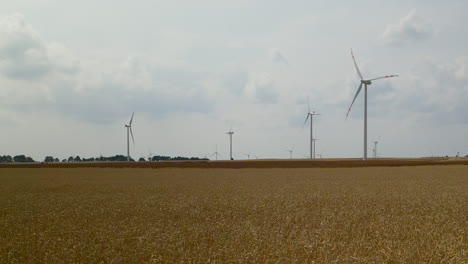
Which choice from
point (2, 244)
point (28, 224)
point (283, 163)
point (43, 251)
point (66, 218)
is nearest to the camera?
point (43, 251)

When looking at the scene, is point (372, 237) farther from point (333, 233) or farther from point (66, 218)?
point (66, 218)

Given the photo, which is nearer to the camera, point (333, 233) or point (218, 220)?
point (333, 233)

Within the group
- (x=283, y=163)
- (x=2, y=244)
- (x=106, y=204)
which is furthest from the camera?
(x=283, y=163)

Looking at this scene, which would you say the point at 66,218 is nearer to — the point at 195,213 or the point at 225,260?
the point at 195,213

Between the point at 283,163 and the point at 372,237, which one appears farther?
the point at 283,163

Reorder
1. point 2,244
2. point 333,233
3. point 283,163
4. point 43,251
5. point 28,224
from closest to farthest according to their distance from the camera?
point 43,251 < point 2,244 < point 333,233 < point 28,224 < point 283,163

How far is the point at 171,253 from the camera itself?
9195mm

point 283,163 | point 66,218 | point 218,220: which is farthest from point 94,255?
point 283,163

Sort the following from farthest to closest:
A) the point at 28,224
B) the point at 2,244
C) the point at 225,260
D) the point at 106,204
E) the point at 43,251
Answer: the point at 106,204 < the point at 28,224 < the point at 2,244 < the point at 43,251 < the point at 225,260

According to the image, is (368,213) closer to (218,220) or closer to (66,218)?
(218,220)

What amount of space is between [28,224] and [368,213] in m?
11.1

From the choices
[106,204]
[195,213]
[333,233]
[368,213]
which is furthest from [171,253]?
[106,204]

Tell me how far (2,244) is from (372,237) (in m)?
8.98

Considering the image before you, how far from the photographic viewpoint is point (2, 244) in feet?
35.1
